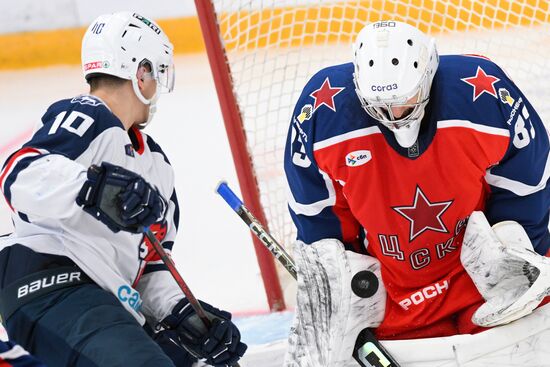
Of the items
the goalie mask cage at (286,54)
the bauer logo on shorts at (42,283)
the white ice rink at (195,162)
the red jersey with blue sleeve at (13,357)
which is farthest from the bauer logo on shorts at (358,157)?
the white ice rink at (195,162)

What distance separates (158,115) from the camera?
4.87 m

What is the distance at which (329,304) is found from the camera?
1964 mm

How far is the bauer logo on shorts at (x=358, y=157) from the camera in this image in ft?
6.20

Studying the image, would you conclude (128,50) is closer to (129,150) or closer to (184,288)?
(129,150)

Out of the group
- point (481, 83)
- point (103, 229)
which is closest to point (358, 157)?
point (481, 83)

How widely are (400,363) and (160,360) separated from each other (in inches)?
19.6

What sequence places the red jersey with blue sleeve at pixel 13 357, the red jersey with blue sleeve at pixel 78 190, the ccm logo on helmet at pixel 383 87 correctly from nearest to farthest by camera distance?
1. the red jersey with blue sleeve at pixel 13 357
2. the ccm logo on helmet at pixel 383 87
3. the red jersey with blue sleeve at pixel 78 190

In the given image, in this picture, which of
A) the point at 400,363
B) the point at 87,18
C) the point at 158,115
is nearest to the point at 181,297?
the point at 400,363

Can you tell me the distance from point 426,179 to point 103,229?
0.74 meters

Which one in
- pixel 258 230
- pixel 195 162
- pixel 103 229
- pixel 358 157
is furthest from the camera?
pixel 195 162

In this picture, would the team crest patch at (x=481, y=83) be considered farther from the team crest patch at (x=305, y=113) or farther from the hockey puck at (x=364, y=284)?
the hockey puck at (x=364, y=284)

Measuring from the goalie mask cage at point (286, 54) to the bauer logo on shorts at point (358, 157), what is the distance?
113 centimetres

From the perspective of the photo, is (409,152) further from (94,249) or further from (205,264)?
(205,264)

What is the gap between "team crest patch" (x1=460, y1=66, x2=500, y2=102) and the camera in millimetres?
1838
